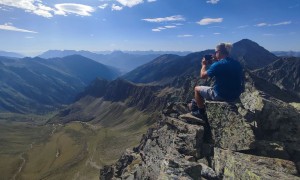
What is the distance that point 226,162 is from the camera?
1867 cm

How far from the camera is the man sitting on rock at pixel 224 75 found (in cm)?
2208

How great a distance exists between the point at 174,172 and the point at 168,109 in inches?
742

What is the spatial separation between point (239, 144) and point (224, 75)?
5.10 m

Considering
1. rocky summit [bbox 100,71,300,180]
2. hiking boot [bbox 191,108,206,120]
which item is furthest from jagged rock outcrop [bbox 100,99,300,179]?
hiking boot [bbox 191,108,206,120]

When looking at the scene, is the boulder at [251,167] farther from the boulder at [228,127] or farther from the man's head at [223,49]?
the man's head at [223,49]

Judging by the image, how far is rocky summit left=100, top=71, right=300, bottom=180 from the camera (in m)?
17.5

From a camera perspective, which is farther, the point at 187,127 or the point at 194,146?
the point at 187,127

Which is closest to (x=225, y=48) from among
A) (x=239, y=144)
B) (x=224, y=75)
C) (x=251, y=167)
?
(x=224, y=75)

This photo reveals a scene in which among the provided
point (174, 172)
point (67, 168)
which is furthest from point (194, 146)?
point (67, 168)

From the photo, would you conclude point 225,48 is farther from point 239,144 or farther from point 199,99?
point 239,144

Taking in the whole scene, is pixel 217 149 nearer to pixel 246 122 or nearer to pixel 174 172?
pixel 246 122

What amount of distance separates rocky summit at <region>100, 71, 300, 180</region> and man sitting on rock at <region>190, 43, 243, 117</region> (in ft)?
2.76

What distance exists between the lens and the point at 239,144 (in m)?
20.0

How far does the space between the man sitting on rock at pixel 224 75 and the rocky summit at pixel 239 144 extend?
0.84 metres
